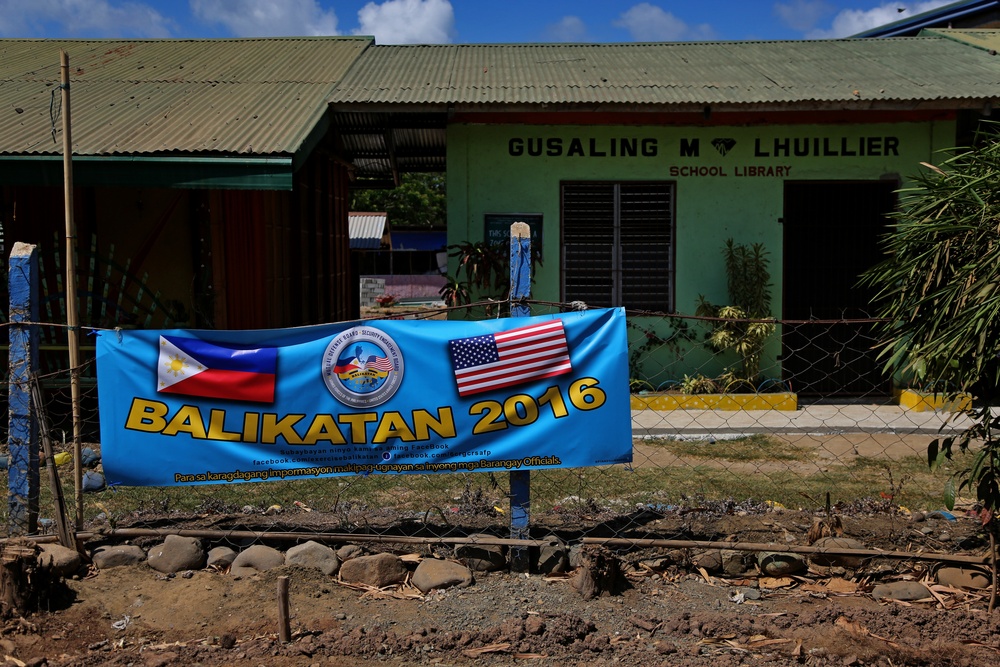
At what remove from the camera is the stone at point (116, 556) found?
493 centimetres

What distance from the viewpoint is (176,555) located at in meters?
4.92

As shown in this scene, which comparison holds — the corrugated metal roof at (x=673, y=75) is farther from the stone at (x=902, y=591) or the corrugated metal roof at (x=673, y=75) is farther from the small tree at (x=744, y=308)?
the stone at (x=902, y=591)

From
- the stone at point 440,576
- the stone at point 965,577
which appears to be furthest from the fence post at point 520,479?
the stone at point 965,577

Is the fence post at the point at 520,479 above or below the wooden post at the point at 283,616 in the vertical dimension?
above

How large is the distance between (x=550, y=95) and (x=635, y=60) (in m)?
3.22

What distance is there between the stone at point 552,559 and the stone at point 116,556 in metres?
2.21

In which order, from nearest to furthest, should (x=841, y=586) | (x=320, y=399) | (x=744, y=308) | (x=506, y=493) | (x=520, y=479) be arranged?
(x=841, y=586) → (x=320, y=399) → (x=520, y=479) → (x=506, y=493) → (x=744, y=308)

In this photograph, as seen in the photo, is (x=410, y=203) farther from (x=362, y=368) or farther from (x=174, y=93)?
(x=362, y=368)

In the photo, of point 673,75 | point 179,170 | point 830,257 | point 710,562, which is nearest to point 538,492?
point 710,562

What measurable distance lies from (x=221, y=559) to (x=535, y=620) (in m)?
1.83

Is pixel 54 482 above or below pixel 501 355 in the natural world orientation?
below

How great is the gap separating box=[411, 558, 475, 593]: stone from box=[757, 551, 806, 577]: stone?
62.4 inches

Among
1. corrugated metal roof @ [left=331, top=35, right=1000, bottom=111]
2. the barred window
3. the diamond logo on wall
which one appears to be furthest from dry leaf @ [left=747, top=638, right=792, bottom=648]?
the diamond logo on wall

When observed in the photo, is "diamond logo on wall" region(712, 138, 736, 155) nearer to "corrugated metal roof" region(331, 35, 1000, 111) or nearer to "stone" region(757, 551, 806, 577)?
"corrugated metal roof" region(331, 35, 1000, 111)
